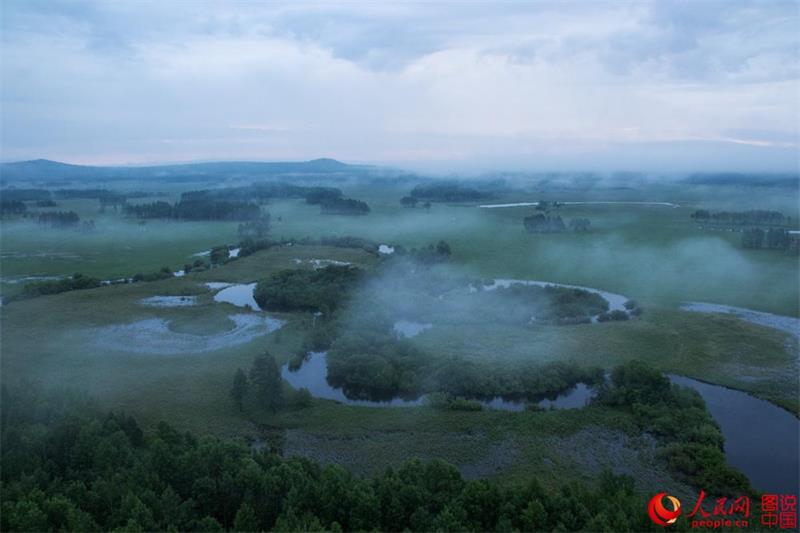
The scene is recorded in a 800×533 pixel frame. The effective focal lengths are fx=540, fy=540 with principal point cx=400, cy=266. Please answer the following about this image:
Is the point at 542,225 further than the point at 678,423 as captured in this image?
Yes

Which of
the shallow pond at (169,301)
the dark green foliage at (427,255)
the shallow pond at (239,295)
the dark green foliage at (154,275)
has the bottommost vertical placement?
the shallow pond at (239,295)

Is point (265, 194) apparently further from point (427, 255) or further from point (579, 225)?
point (427, 255)

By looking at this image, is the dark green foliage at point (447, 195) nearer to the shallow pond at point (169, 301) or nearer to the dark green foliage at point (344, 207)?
the dark green foliage at point (344, 207)

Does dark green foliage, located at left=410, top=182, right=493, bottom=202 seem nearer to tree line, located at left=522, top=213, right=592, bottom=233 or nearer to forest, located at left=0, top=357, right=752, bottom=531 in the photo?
tree line, located at left=522, top=213, right=592, bottom=233

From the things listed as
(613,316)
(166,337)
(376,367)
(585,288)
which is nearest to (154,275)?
(166,337)

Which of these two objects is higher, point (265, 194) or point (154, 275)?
point (265, 194)

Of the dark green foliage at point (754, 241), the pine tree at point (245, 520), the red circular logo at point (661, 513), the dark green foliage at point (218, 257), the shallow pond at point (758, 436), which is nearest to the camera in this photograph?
the red circular logo at point (661, 513)

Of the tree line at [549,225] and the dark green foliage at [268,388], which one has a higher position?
the tree line at [549,225]

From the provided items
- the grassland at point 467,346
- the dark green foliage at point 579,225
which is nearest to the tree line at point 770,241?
the grassland at point 467,346
